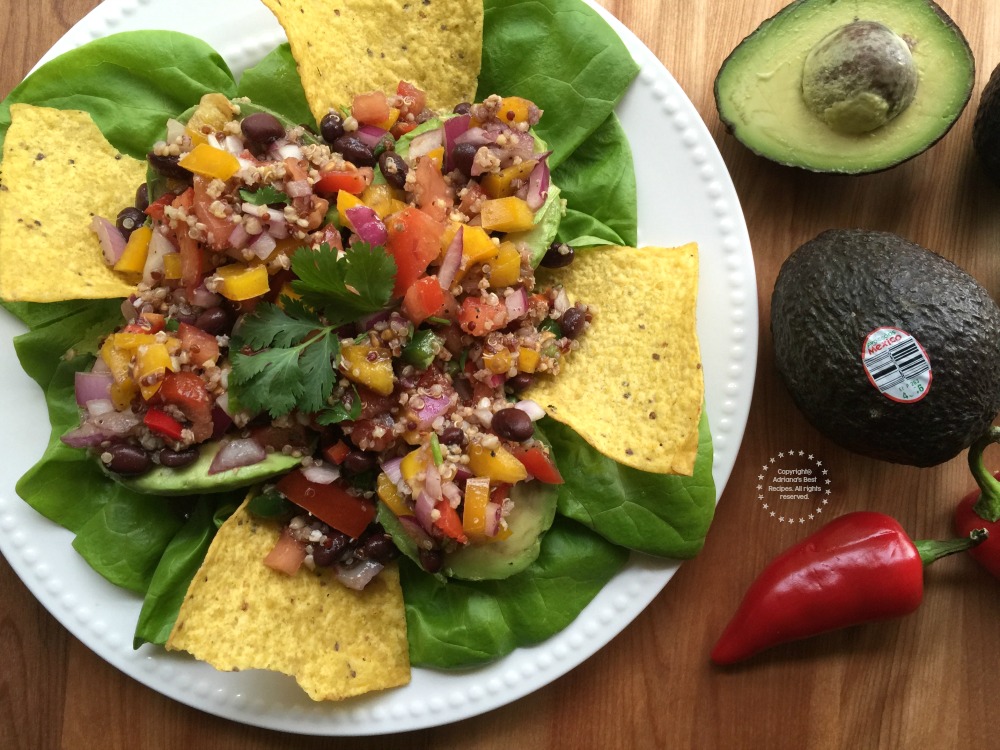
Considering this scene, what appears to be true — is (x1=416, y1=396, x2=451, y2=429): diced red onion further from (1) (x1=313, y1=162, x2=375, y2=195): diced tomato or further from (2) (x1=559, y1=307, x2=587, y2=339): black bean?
(1) (x1=313, y1=162, x2=375, y2=195): diced tomato

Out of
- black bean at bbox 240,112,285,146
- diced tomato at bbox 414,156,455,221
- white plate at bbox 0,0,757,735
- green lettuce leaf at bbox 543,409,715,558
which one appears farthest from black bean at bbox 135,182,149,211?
green lettuce leaf at bbox 543,409,715,558

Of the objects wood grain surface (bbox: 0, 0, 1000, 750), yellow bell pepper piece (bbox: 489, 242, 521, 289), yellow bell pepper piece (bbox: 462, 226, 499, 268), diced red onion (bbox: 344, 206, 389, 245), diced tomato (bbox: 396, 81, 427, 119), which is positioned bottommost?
wood grain surface (bbox: 0, 0, 1000, 750)

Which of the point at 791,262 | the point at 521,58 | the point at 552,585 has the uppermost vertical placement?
the point at 521,58

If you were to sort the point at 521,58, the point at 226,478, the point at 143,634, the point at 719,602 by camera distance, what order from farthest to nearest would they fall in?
1. the point at 719,602
2. the point at 521,58
3. the point at 143,634
4. the point at 226,478

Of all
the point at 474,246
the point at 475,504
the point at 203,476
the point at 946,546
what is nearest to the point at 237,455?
the point at 203,476

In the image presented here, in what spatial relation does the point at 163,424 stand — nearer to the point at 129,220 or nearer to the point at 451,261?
the point at 129,220

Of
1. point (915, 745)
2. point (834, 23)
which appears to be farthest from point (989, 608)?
point (834, 23)

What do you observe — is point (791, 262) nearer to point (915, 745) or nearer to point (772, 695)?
point (772, 695)
